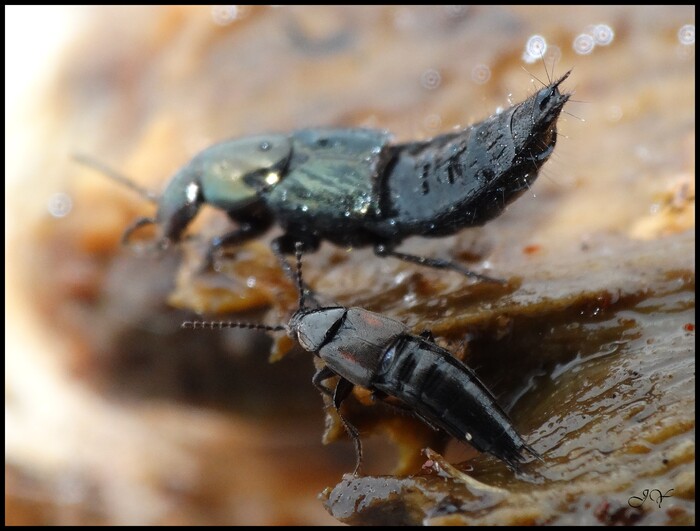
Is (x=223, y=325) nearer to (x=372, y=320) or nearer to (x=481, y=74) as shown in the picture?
(x=372, y=320)

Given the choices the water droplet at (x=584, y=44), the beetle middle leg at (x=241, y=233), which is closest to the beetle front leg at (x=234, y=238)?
the beetle middle leg at (x=241, y=233)

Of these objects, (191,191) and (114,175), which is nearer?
(191,191)

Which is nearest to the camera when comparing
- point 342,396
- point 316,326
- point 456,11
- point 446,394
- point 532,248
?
point 446,394

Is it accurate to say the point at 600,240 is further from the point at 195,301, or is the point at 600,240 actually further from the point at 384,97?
the point at 195,301

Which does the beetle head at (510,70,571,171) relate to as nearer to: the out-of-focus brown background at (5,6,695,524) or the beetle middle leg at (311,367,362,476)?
the out-of-focus brown background at (5,6,695,524)

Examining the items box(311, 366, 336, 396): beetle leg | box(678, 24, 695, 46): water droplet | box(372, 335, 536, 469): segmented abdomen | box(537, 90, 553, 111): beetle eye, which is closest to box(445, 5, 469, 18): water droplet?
box(678, 24, 695, 46): water droplet

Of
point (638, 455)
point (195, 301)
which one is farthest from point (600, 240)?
point (195, 301)

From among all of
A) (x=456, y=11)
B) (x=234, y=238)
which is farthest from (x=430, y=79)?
(x=234, y=238)
